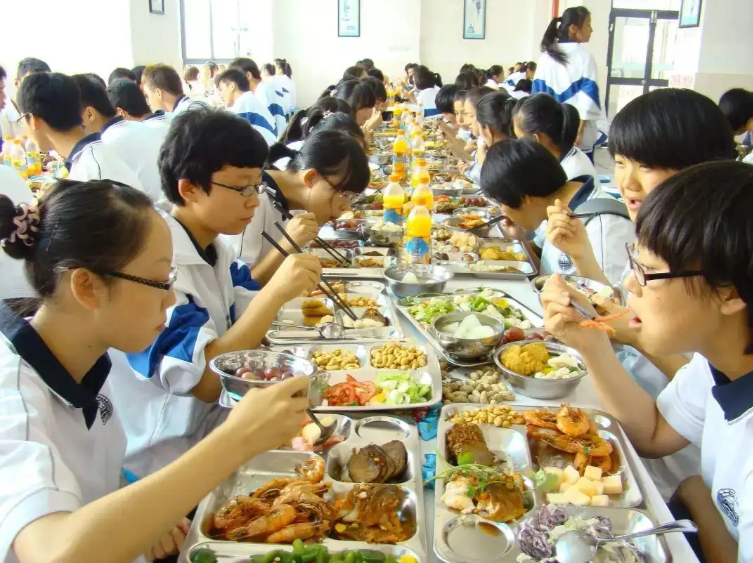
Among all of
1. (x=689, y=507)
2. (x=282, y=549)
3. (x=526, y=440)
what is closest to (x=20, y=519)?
(x=282, y=549)

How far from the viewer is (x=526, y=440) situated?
138 centimetres

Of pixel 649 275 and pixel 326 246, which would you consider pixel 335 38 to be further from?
pixel 649 275

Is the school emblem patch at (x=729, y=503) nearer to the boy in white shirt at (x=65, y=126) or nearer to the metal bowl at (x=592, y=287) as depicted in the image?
the metal bowl at (x=592, y=287)

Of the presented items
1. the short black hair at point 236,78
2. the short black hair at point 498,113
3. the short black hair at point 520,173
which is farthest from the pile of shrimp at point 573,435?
the short black hair at point 236,78

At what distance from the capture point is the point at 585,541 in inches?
40.9

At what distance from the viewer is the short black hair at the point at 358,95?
212 inches

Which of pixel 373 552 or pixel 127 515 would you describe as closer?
pixel 127 515

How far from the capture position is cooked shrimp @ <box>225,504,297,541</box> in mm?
1086

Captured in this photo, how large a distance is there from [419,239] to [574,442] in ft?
4.25

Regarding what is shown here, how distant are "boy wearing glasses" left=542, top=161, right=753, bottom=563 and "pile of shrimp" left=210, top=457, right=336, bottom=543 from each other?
69cm

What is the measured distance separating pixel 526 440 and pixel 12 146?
15.4 ft

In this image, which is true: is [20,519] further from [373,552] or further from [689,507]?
[689,507]

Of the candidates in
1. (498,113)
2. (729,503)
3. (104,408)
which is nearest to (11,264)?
(104,408)

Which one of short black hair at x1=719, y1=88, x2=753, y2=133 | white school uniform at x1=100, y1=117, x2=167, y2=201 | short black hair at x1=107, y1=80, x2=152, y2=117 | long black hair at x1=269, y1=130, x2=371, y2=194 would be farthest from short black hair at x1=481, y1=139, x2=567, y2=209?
short black hair at x1=107, y1=80, x2=152, y2=117
